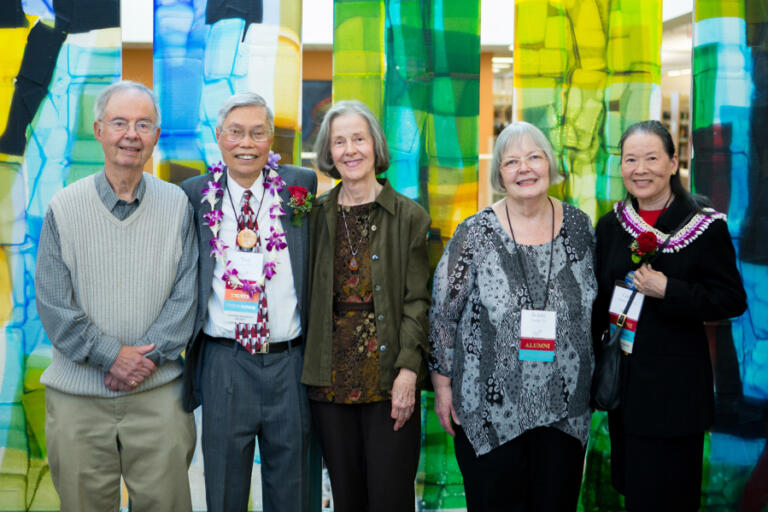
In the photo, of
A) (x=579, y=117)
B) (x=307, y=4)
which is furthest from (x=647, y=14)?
(x=307, y=4)

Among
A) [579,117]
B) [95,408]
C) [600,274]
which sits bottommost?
[95,408]

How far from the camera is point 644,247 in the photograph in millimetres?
2191

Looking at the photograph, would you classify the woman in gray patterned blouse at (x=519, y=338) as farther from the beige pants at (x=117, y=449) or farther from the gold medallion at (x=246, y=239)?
the beige pants at (x=117, y=449)

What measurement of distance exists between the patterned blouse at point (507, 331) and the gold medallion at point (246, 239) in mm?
643

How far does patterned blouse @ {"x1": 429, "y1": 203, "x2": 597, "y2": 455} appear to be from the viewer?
7.34ft

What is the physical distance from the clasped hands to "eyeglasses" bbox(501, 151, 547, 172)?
1.30 meters

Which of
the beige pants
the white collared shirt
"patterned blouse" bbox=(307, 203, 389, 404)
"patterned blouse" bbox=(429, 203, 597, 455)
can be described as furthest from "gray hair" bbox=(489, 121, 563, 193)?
the beige pants

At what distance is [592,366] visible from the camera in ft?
7.62

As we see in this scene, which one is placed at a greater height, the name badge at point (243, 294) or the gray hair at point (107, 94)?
the gray hair at point (107, 94)

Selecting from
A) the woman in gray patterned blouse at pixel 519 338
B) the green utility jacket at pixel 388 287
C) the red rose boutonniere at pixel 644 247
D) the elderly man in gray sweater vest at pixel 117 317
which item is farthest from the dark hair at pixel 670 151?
the elderly man in gray sweater vest at pixel 117 317

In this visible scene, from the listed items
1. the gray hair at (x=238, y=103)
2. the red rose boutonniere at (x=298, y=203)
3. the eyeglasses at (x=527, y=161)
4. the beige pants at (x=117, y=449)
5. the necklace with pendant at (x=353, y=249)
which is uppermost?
the gray hair at (x=238, y=103)

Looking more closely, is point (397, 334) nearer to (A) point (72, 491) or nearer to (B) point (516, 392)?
(B) point (516, 392)

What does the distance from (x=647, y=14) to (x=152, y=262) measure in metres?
2.22

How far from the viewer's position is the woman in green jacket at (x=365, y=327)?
231 cm
